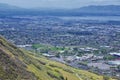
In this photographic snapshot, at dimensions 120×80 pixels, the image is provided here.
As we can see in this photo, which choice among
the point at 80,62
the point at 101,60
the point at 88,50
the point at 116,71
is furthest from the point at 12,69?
the point at 88,50

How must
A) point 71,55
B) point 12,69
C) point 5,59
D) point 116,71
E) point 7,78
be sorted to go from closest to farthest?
point 7,78 → point 12,69 → point 5,59 → point 116,71 → point 71,55

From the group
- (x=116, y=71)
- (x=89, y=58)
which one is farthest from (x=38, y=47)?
(x=116, y=71)

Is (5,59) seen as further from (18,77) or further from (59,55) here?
(59,55)

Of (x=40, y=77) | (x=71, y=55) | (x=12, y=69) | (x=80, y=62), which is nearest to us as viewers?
(x=12, y=69)

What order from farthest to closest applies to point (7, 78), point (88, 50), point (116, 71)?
1. point (88, 50)
2. point (116, 71)
3. point (7, 78)

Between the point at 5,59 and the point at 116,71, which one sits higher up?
the point at 5,59

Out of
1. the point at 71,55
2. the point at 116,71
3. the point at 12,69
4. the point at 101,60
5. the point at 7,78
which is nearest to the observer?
the point at 7,78

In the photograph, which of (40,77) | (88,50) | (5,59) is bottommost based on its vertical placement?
(88,50)

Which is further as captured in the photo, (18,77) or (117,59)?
(117,59)

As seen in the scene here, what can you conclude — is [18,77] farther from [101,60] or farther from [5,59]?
[101,60]
